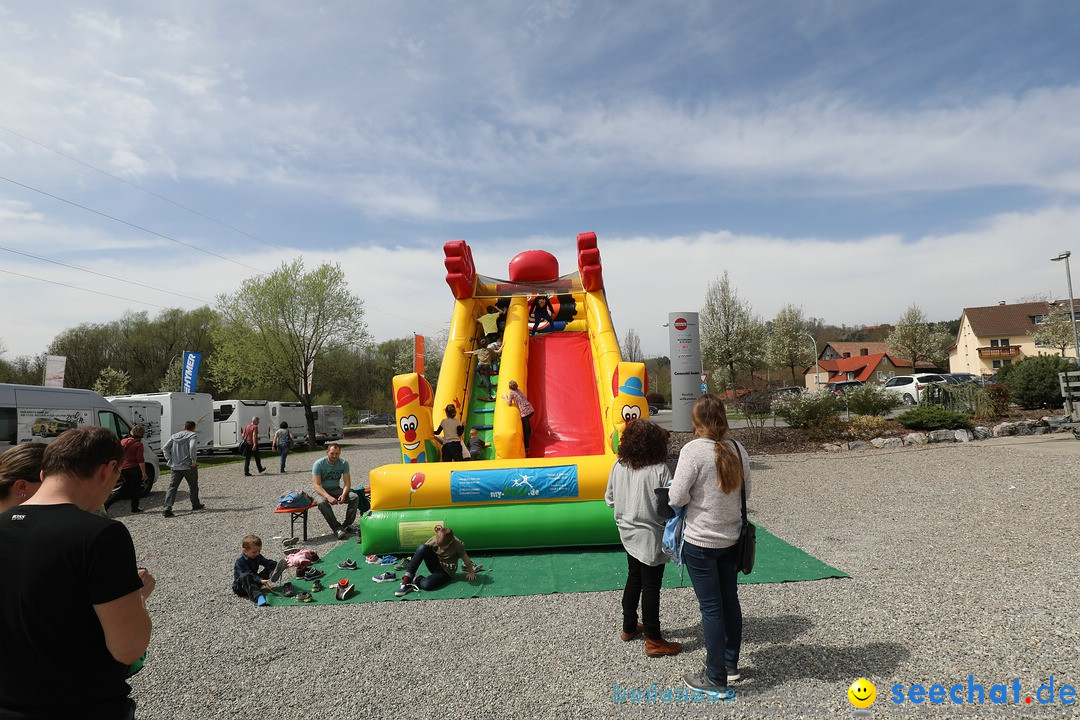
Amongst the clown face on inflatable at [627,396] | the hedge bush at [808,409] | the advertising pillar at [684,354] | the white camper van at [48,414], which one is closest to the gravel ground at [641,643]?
the clown face on inflatable at [627,396]

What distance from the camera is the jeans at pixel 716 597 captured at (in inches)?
133

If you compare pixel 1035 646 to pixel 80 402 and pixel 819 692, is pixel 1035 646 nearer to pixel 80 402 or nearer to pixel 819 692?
pixel 819 692

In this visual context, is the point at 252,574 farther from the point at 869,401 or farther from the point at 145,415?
the point at 869,401

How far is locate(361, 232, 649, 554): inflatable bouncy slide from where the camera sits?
6.37 metres

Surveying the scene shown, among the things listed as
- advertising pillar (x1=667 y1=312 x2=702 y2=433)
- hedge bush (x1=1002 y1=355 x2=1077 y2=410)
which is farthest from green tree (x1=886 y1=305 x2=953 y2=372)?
advertising pillar (x1=667 y1=312 x2=702 y2=433)

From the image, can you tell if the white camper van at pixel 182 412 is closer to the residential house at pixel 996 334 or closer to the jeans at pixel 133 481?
the jeans at pixel 133 481

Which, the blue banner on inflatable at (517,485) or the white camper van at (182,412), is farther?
the white camper van at (182,412)

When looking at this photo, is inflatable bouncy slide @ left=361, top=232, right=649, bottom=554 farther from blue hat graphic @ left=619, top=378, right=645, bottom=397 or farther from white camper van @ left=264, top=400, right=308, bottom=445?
white camper van @ left=264, top=400, right=308, bottom=445

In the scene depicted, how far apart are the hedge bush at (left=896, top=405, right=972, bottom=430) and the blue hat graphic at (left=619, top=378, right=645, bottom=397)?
11.6 m

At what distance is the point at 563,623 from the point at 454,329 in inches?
256

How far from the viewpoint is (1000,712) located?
3.09 metres

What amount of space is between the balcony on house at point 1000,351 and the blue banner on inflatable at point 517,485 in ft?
161

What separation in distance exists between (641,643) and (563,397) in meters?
5.52

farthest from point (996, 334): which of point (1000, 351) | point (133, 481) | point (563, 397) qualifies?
point (133, 481)
